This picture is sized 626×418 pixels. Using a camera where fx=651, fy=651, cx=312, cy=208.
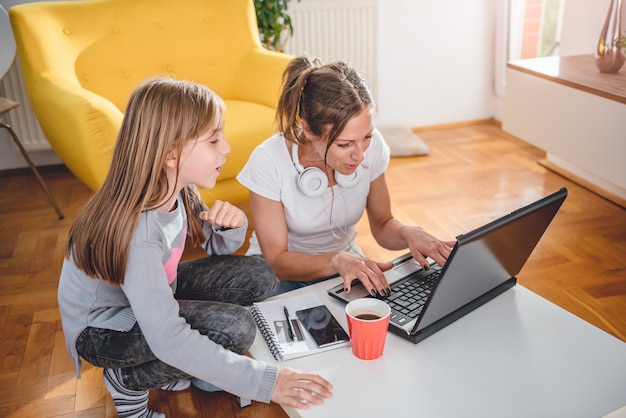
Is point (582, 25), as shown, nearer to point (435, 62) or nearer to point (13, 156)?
point (435, 62)

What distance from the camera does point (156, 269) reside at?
1.13 metres

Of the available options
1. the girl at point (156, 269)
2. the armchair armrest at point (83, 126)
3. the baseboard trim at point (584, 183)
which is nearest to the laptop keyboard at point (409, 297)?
the girl at point (156, 269)

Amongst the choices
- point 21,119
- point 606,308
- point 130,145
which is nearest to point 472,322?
point 130,145

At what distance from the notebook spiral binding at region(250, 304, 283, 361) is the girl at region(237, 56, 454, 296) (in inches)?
6.9

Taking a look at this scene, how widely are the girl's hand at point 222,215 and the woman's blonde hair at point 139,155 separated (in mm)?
179

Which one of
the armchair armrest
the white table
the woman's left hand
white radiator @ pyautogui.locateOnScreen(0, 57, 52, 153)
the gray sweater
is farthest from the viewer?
white radiator @ pyautogui.locateOnScreen(0, 57, 52, 153)

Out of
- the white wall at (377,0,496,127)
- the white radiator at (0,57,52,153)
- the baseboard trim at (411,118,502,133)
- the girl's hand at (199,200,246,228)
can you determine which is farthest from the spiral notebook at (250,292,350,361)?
the baseboard trim at (411,118,502,133)

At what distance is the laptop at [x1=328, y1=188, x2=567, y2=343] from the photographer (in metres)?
0.98

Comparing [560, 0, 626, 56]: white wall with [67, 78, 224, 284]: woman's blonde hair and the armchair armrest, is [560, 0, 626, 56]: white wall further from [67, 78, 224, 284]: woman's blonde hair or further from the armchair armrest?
[67, 78, 224, 284]: woman's blonde hair

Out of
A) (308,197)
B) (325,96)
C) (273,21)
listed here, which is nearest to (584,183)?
(273,21)

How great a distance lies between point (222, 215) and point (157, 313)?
326 millimetres

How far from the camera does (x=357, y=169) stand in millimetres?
1539

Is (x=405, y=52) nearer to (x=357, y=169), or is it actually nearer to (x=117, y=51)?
(x=117, y=51)

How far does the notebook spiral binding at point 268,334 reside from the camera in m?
1.07
